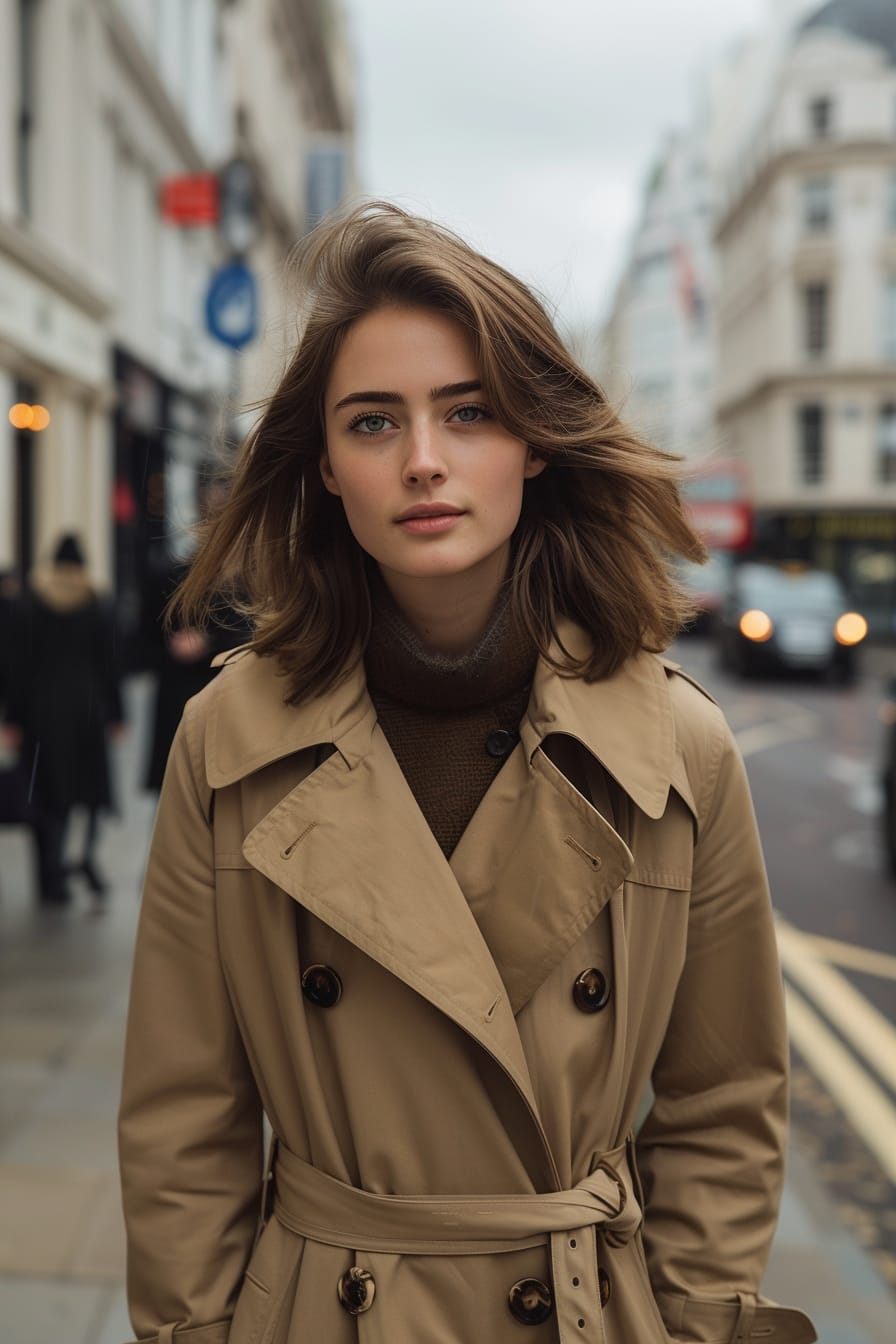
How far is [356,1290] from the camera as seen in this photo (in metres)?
1.57

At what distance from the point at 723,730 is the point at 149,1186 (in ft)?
2.83

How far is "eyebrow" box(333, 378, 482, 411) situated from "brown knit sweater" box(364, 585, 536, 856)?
0.28 metres

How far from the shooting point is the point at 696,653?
30719 mm

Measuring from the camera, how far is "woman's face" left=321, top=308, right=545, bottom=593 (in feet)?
5.35

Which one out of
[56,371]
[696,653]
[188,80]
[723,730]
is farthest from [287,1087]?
[696,653]

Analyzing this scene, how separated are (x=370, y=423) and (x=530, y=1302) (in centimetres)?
Answer: 99

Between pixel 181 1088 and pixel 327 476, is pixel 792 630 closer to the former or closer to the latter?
pixel 327 476

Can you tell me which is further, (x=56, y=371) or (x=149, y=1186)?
(x=56, y=371)

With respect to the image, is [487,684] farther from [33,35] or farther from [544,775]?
[33,35]


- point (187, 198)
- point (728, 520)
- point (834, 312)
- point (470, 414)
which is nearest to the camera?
point (470, 414)

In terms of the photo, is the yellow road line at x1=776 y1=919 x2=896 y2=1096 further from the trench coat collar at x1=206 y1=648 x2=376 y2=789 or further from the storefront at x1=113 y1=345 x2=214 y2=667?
the storefront at x1=113 y1=345 x2=214 y2=667

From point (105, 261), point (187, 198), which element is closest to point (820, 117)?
point (187, 198)

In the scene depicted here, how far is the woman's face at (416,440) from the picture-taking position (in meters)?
1.63

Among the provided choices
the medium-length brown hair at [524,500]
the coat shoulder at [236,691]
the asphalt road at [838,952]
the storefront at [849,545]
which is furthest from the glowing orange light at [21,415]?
the storefront at [849,545]
